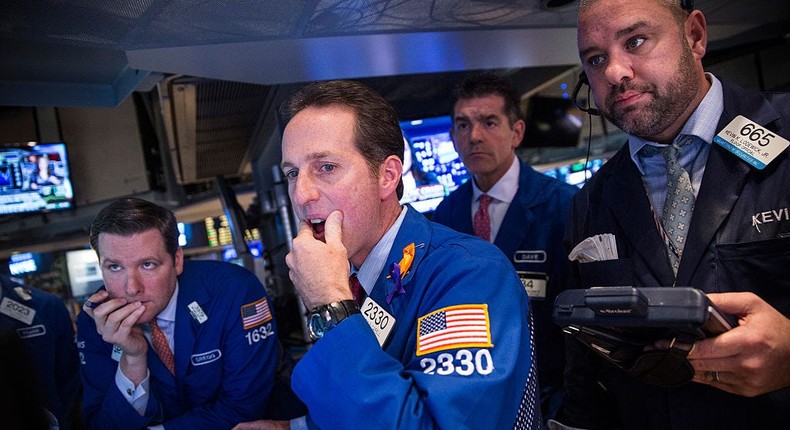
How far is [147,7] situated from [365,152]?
105cm

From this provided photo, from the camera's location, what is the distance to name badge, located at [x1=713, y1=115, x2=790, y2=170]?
1344 mm

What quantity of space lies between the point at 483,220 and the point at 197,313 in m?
1.41

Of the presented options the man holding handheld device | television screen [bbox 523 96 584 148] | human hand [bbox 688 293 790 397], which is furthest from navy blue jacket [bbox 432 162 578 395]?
television screen [bbox 523 96 584 148]

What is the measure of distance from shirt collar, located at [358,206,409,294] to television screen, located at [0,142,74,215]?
5296mm

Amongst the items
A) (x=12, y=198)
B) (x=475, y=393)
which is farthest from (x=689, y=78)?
(x=12, y=198)

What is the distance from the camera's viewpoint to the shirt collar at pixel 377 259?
147 centimetres

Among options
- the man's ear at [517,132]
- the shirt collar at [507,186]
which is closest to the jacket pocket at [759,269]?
the shirt collar at [507,186]

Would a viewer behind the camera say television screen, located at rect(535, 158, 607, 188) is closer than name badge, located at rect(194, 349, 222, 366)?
No

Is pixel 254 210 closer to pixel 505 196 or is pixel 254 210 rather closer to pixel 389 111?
pixel 505 196

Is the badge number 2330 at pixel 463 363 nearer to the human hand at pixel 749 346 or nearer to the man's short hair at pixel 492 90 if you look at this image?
the human hand at pixel 749 346

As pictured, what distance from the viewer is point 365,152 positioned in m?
1.43

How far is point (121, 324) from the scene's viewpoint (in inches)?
80.5

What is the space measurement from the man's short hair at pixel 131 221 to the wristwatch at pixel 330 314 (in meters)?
1.30

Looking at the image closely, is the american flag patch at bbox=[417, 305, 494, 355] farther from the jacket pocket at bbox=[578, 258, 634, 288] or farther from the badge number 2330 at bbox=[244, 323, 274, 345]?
the badge number 2330 at bbox=[244, 323, 274, 345]
